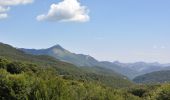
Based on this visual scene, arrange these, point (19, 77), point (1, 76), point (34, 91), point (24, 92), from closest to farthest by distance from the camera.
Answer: point (34, 91) → point (24, 92) → point (19, 77) → point (1, 76)

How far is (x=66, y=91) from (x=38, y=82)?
236 inches

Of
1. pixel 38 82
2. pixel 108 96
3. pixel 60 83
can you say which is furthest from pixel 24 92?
pixel 108 96

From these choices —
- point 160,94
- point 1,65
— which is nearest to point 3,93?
point 160,94

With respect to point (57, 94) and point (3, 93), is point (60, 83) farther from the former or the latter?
point (3, 93)

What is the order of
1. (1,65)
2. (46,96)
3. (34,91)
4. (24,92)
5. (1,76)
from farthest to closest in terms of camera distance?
(1,65) → (1,76) → (24,92) → (34,91) → (46,96)

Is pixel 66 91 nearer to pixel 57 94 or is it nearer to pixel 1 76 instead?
pixel 57 94

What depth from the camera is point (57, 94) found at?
61.7m

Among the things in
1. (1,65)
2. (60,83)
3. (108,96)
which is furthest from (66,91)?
(1,65)

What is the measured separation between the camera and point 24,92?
227 ft

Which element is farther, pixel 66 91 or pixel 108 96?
pixel 108 96

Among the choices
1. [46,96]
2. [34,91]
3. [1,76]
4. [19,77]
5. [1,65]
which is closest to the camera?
[46,96]

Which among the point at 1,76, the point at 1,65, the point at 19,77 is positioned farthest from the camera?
the point at 1,65

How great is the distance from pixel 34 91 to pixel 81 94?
20.6 meters

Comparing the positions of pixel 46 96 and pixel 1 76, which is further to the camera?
pixel 1 76
